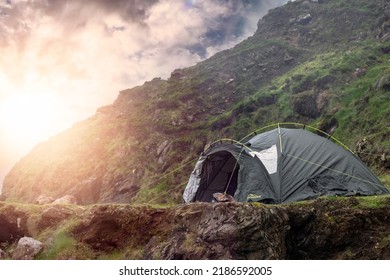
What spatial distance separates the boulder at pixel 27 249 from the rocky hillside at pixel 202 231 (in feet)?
0.08

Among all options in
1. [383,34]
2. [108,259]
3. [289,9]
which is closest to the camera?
[108,259]

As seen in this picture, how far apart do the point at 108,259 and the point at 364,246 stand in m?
7.07

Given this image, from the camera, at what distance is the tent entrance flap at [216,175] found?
1678cm

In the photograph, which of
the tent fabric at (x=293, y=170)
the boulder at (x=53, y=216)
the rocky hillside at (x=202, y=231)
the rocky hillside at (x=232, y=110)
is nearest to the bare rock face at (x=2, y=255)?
the rocky hillside at (x=202, y=231)

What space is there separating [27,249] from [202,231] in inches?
177

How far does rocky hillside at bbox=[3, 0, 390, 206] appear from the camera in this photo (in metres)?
38.7

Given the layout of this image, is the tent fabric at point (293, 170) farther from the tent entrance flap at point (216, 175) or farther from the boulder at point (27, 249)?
the boulder at point (27, 249)

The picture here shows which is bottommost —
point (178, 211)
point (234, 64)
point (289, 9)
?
point (178, 211)

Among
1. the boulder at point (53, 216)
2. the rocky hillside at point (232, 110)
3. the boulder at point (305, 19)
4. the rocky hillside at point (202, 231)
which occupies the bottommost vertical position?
the rocky hillside at point (202, 231)

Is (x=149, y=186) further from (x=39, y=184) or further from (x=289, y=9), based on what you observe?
(x=289, y=9)

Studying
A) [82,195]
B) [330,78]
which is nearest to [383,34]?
[330,78]

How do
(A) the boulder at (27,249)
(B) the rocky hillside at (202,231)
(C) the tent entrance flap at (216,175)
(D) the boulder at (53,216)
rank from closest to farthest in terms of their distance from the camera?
(B) the rocky hillside at (202,231)
(A) the boulder at (27,249)
(D) the boulder at (53,216)
(C) the tent entrance flap at (216,175)

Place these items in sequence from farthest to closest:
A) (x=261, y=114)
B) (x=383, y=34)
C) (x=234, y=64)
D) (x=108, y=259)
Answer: (x=234, y=64), (x=383, y=34), (x=261, y=114), (x=108, y=259)

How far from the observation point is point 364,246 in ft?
31.5
